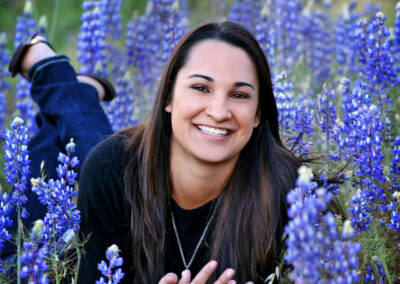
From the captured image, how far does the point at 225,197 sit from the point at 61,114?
4.89 feet

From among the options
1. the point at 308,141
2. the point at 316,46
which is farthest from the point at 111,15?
the point at 308,141

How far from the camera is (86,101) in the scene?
A: 3975mm

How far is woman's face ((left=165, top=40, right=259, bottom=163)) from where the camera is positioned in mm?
2570

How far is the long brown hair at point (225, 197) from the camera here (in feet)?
8.93

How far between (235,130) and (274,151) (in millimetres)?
333

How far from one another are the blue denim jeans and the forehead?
130 centimetres

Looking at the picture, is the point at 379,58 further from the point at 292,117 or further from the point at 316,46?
the point at 316,46

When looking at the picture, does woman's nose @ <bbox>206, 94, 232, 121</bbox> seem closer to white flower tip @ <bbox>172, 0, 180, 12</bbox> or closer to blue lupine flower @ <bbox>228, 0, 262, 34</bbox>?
white flower tip @ <bbox>172, 0, 180, 12</bbox>

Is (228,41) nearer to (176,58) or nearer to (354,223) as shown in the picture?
(176,58)

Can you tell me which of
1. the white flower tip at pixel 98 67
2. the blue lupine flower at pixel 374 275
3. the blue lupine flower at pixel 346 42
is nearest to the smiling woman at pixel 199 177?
the blue lupine flower at pixel 374 275

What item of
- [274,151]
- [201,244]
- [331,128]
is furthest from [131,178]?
[331,128]

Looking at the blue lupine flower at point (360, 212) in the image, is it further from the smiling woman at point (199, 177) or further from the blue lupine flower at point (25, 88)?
the blue lupine flower at point (25, 88)

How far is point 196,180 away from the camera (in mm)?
2809

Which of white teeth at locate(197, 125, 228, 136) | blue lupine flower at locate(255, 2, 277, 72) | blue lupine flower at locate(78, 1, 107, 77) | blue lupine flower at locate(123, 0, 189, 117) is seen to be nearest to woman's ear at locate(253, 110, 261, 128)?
white teeth at locate(197, 125, 228, 136)
